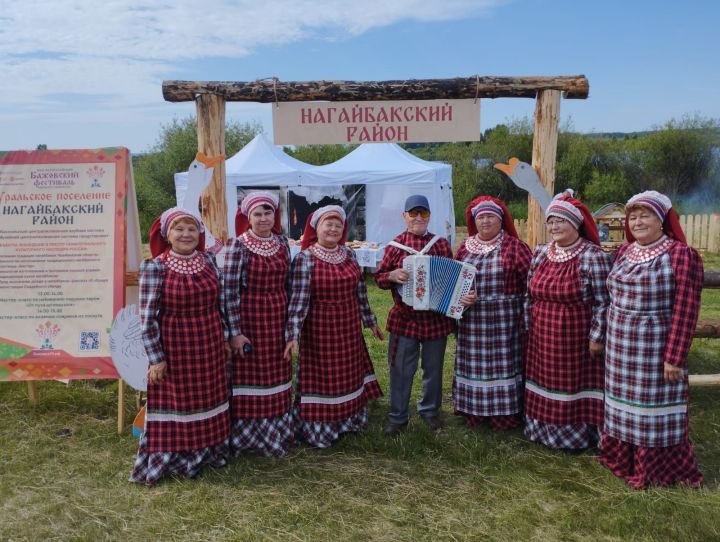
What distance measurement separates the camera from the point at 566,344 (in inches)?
158

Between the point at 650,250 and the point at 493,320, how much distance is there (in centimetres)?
124

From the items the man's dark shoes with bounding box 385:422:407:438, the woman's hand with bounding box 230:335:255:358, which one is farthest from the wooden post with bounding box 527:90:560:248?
the woman's hand with bounding box 230:335:255:358

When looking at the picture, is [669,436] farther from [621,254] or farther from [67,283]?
[67,283]

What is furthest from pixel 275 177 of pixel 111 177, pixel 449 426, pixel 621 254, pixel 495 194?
pixel 495 194

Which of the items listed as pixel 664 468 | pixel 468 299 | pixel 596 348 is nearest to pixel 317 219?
pixel 468 299

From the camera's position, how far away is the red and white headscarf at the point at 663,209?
3434 millimetres

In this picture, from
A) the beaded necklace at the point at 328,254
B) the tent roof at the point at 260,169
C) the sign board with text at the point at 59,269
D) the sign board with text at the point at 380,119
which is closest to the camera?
the beaded necklace at the point at 328,254

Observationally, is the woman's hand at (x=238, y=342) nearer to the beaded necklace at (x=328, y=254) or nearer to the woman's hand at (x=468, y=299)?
the beaded necklace at (x=328, y=254)

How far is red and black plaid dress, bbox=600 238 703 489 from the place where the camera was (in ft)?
11.1

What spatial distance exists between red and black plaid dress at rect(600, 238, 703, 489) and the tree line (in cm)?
2303

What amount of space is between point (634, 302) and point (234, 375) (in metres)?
2.57

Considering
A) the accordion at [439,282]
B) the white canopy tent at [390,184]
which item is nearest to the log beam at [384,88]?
the accordion at [439,282]

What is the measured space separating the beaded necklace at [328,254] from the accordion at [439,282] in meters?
0.46

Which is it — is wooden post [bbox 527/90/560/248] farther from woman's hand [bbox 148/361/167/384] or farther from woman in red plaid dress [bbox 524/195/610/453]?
woman's hand [bbox 148/361/167/384]
